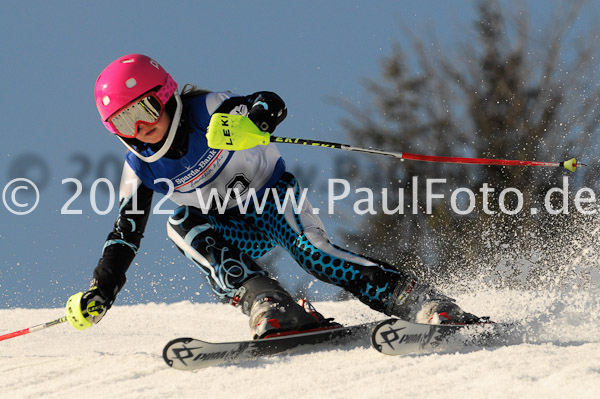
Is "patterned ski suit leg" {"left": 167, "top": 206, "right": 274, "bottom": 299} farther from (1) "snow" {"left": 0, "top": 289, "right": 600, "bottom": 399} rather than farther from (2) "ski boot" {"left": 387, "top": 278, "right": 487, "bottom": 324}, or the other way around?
(2) "ski boot" {"left": 387, "top": 278, "right": 487, "bottom": 324}

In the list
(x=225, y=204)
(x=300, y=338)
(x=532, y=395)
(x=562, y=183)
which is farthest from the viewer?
(x=562, y=183)

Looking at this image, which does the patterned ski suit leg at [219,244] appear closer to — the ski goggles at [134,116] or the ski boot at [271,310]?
the ski boot at [271,310]

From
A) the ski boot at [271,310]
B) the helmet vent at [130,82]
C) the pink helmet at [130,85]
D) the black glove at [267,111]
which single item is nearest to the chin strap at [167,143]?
the pink helmet at [130,85]

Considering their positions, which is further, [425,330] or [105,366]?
[105,366]

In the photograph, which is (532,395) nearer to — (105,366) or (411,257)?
(105,366)

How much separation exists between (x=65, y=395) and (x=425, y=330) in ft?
4.60

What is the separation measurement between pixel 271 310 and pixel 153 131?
1021mm

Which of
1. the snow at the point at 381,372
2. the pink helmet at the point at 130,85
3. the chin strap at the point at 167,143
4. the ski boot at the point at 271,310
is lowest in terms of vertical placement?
the snow at the point at 381,372

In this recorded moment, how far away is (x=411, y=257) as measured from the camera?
39.4 feet

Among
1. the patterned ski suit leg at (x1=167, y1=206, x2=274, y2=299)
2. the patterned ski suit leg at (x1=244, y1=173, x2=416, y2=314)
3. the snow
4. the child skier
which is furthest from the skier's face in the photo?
the snow

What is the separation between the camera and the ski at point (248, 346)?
→ 104 inches

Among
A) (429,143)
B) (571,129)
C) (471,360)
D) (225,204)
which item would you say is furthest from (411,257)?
(471,360)

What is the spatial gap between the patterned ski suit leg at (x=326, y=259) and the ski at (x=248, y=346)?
0.17 meters

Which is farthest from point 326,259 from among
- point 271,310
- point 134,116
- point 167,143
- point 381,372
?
point 134,116
